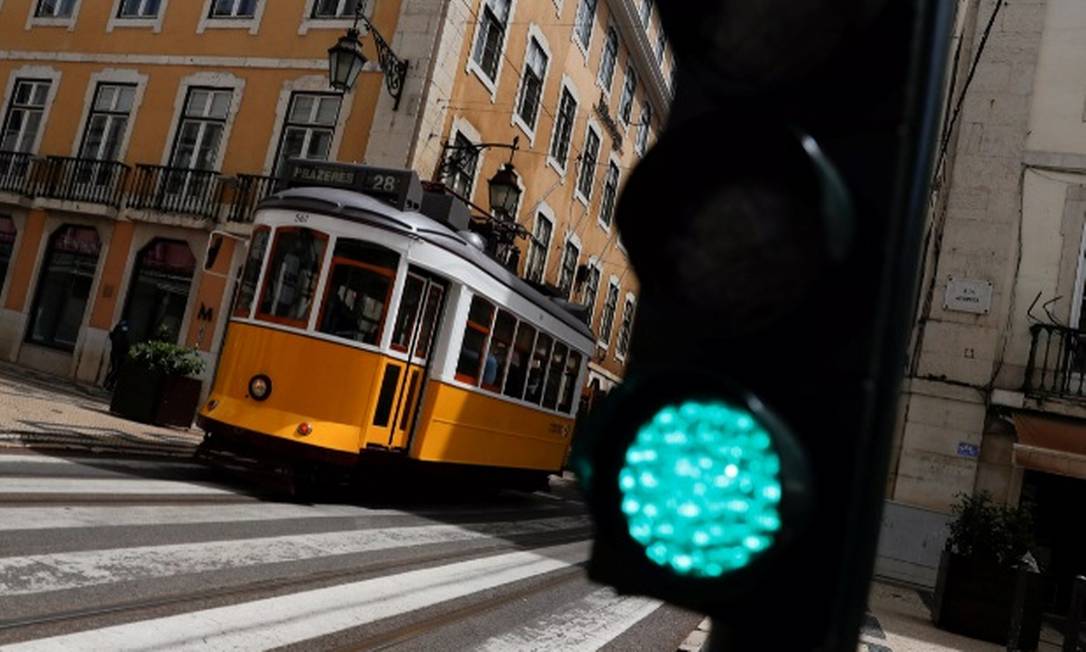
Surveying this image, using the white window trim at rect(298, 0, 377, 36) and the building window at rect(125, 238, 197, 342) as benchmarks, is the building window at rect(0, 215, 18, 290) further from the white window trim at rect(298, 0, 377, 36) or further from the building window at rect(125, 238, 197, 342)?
the white window trim at rect(298, 0, 377, 36)

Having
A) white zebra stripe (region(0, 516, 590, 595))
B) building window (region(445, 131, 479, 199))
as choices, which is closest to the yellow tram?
white zebra stripe (region(0, 516, 590, 595))

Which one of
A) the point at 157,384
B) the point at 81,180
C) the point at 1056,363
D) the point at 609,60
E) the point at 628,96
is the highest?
the point at 628,96

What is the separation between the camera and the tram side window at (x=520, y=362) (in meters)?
12.2

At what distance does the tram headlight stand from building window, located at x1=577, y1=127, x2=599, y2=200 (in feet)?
58.2

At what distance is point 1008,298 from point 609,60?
1668 centimetres

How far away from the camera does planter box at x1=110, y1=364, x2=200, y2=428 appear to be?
13023 millimetres

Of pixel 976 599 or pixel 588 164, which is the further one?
pixel 588 164

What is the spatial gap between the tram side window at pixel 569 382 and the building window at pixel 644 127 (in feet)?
59.0

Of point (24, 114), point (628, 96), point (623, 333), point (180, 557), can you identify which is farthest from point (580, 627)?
point (623, 333)

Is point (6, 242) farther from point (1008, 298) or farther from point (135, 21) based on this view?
point (1008, 298)

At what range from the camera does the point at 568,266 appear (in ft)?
87.7

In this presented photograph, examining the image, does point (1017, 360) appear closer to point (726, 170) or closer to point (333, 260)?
→ point (333, 260)

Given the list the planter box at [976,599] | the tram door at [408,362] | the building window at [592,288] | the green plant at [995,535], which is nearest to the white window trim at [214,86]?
the tram door at [408,362]

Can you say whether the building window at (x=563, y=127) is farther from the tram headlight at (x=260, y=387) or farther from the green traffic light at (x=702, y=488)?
the green traffic light at (x=702, y=488)
